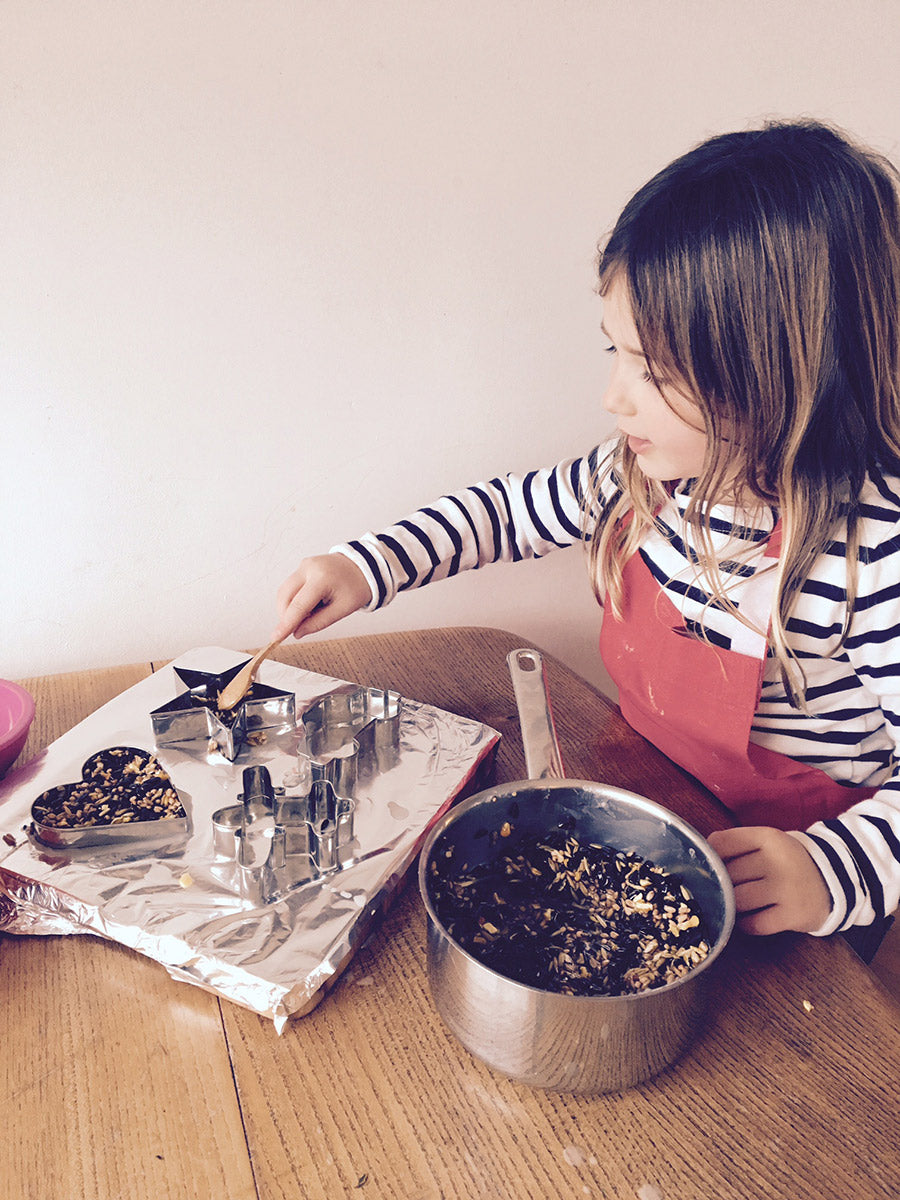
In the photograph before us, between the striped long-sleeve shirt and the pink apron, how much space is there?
0.03 m

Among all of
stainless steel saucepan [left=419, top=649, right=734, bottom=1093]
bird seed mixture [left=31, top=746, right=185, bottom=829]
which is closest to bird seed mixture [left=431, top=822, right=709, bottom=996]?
stainless steel saucepan [left=419, top=649, right=734, bottom=1093]

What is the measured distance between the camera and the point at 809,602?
2.91 ft

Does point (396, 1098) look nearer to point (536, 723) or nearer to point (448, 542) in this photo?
point (536, 723)

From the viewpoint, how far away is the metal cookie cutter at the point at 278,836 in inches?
27.1

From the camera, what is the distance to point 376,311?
116cm

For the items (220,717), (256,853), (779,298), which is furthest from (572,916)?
(779,298)

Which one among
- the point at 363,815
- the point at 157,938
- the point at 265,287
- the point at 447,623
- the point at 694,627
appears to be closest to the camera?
the point at 157,938

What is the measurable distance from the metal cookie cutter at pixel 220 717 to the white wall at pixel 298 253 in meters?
0.34

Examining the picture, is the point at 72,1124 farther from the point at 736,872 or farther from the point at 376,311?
the point at 376,311

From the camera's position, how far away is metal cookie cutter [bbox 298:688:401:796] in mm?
812

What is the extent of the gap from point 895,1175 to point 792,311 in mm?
645

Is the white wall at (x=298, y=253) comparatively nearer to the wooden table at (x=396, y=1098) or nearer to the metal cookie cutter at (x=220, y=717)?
the metal cookie cutter at (x=220, y=717)

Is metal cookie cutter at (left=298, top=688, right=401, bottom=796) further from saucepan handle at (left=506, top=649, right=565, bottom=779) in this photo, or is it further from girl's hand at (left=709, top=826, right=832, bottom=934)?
girl's hand at (left=709, top=826, right=832, bottom=934)

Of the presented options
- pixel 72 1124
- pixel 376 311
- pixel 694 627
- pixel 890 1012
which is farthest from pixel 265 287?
pixel 890 1012
